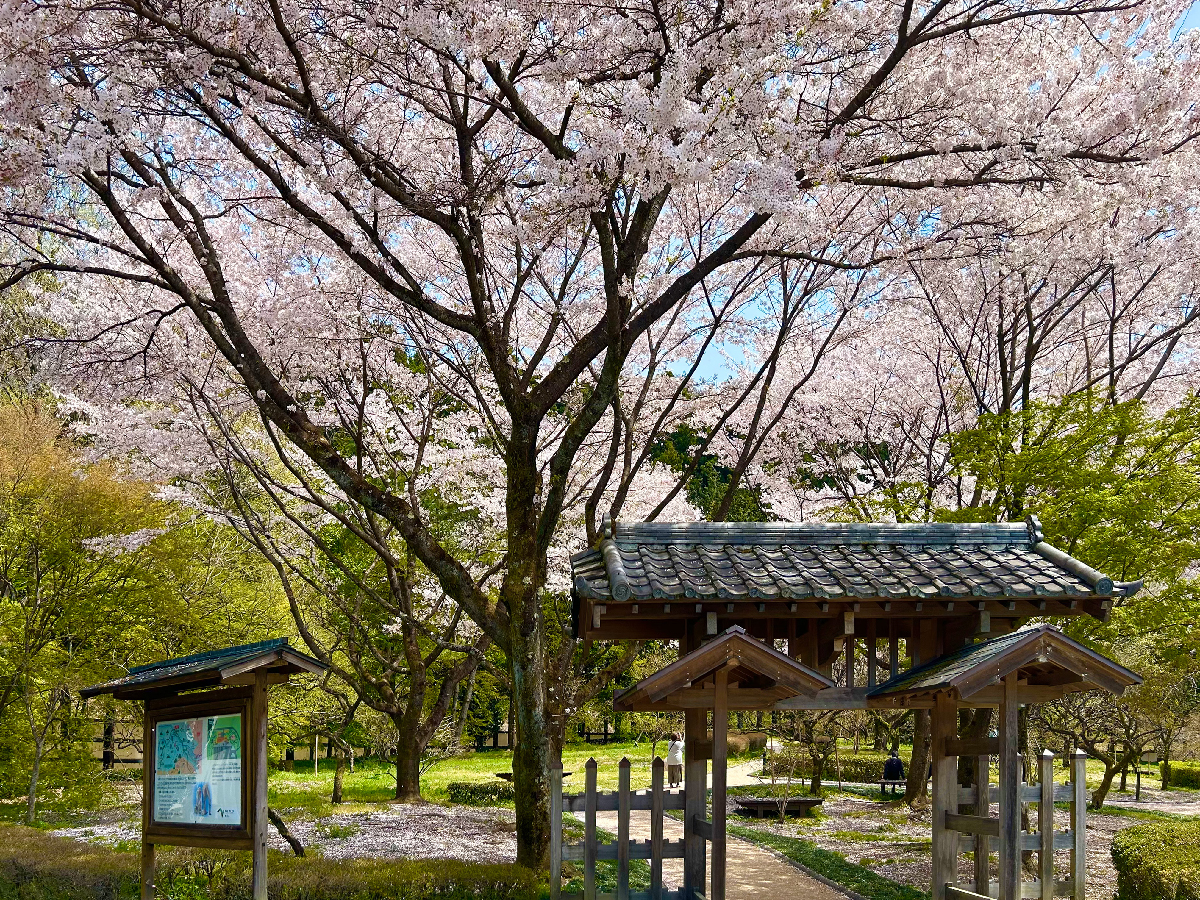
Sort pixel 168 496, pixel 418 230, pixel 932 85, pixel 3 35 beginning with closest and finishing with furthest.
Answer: pixel 3 35 → pixel 932 85 → pixel 418 230 → pixel 168 496

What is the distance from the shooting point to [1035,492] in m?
12.5

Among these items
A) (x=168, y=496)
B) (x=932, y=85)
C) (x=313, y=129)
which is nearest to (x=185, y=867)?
(x=313, y=129)

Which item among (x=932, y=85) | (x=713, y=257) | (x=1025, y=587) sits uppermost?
(x=932, y=85)

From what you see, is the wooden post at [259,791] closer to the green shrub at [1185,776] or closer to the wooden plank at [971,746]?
the wooden plank at [971,746]

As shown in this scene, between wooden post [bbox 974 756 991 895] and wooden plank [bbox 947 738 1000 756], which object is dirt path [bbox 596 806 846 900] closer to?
wooden post [bbox 974 756 991 895]

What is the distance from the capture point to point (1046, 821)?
766 centimetres

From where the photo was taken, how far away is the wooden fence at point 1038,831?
23.4 ft

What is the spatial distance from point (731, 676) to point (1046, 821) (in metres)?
2.76

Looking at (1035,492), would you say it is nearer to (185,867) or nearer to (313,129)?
(313,129)

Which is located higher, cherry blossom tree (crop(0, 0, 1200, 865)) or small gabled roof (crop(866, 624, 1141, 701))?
cherry blossom tree (crop(0, 0, 1200, 865))

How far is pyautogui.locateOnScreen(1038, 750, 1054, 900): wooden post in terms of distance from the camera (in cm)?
756

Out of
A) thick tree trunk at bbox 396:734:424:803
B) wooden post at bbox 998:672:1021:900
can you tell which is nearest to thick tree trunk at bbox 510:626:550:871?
wooden post at bbox 998:672:1021:900

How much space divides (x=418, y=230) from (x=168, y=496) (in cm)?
631

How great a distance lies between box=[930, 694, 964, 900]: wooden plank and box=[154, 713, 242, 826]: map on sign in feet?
15.5
